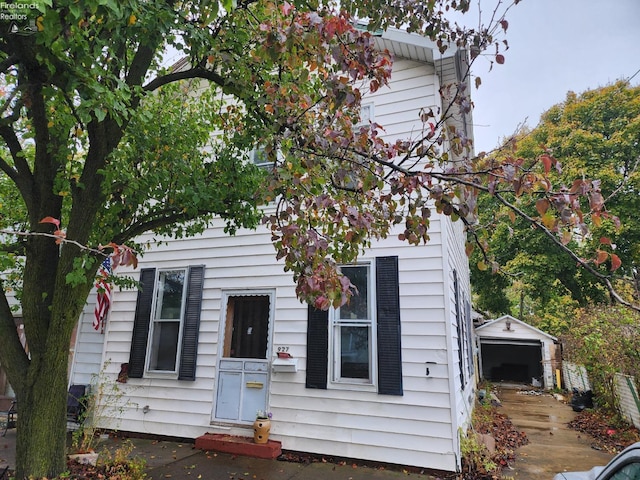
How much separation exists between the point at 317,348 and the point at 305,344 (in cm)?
23

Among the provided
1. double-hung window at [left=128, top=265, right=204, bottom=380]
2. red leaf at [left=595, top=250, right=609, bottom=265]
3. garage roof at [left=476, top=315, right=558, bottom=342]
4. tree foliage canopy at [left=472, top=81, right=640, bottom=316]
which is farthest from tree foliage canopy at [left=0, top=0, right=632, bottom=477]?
garage roof at [left=476, top=315, right=558, bottom=342]

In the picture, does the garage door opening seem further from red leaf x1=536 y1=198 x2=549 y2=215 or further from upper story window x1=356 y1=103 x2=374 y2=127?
red leaf x1=536 y1=198 x2=549 y2=215

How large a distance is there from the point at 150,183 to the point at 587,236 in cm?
398

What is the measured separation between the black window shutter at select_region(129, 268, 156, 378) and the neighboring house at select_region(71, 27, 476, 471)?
2 centimetres

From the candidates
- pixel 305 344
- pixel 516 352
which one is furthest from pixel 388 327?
pixel 516 352

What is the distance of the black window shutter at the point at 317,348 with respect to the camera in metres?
5.67

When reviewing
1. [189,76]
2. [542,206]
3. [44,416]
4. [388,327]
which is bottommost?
[44,416]

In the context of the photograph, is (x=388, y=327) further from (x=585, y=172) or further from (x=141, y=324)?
(x=585, y=172)

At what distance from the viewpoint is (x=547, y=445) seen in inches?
280

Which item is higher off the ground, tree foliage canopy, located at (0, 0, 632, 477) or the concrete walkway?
tree foliage canopy, located at (0, 0, 632, 477)

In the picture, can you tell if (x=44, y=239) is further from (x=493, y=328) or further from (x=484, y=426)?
(x=493, y=328)

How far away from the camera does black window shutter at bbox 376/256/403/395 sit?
5289 millimetres

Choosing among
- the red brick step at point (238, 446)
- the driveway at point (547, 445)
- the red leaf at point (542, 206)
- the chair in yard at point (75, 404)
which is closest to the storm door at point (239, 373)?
the red brick step at point (238, 446)

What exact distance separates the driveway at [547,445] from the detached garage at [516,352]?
4.88m
